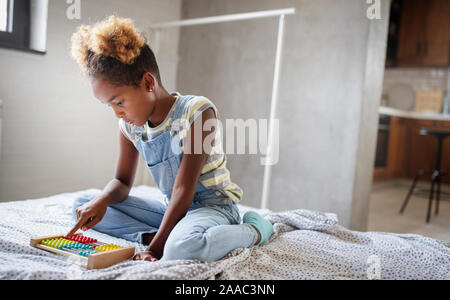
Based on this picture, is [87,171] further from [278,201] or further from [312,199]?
[312,199]

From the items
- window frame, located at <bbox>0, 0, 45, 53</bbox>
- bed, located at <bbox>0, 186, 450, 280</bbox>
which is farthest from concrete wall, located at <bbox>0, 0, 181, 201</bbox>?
bed, located at <bbox>0, 186, 450, 280</bbox>

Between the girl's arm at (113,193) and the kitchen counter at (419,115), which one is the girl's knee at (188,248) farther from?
the kitchen counter at (419,115)

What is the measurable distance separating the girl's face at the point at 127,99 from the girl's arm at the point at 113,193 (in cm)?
21

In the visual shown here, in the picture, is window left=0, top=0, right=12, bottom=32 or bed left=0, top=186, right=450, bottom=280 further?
window left=0, top=0, right=12, bottom=32

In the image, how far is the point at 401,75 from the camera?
520 cm

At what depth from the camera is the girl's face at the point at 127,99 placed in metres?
1.13

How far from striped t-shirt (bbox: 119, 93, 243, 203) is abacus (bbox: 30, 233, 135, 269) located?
33 centimetres

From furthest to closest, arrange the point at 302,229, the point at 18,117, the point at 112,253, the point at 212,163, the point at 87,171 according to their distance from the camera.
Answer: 1. the point at 87,171
2. the point at 18,117
3. the point at 302,229
4. the point at 212,163
5. the point at 112,253

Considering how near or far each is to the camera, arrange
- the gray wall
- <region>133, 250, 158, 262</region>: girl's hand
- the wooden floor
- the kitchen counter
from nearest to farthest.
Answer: <region>133, 250, 158, 262</region>: girl's hand, the gray wall, the wooden floor, the kitchen counter

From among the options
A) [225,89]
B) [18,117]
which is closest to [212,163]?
[18,117]

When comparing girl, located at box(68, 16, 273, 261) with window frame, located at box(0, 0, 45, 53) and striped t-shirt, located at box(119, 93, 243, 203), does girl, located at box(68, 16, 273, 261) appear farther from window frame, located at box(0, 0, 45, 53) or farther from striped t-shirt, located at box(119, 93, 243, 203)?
window frame, located at box(0, 0, 45, 53)

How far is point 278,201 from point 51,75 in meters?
1.59

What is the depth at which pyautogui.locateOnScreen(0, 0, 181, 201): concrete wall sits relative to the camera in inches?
79.6

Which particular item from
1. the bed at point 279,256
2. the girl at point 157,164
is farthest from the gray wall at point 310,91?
the girl at point 157,164
